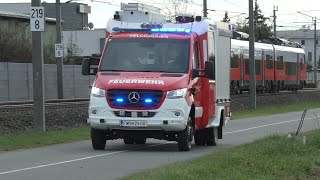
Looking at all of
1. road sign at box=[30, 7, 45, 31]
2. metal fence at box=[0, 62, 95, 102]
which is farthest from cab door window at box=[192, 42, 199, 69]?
metal fence at box=[0, 62, 95, 102]

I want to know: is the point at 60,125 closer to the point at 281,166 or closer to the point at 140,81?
the point at 140,81

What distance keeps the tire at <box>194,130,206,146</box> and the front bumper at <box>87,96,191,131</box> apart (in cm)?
324

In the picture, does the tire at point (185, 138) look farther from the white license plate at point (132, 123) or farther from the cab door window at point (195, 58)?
the cab door window at point (195, 58)

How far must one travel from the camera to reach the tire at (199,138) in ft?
60.4

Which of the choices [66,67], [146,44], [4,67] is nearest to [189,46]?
[146,44]

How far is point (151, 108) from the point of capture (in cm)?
1493

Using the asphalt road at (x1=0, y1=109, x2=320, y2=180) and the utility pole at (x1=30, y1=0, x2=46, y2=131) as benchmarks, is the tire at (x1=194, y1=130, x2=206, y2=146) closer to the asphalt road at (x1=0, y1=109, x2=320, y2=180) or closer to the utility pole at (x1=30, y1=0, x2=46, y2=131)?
the asphalt road at (x1=0, y1=109, x2=320, y2=180)

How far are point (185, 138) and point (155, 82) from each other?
159cm

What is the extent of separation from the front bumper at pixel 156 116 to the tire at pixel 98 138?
0.45 meters

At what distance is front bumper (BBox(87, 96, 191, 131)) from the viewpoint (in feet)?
49.1

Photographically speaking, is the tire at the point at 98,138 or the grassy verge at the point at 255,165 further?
the tire at the point at 98,138

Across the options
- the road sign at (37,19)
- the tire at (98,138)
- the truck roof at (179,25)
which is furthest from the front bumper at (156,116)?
the road sign at (37,19)

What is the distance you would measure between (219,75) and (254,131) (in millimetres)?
5811

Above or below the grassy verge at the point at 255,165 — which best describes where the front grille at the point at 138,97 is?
above
